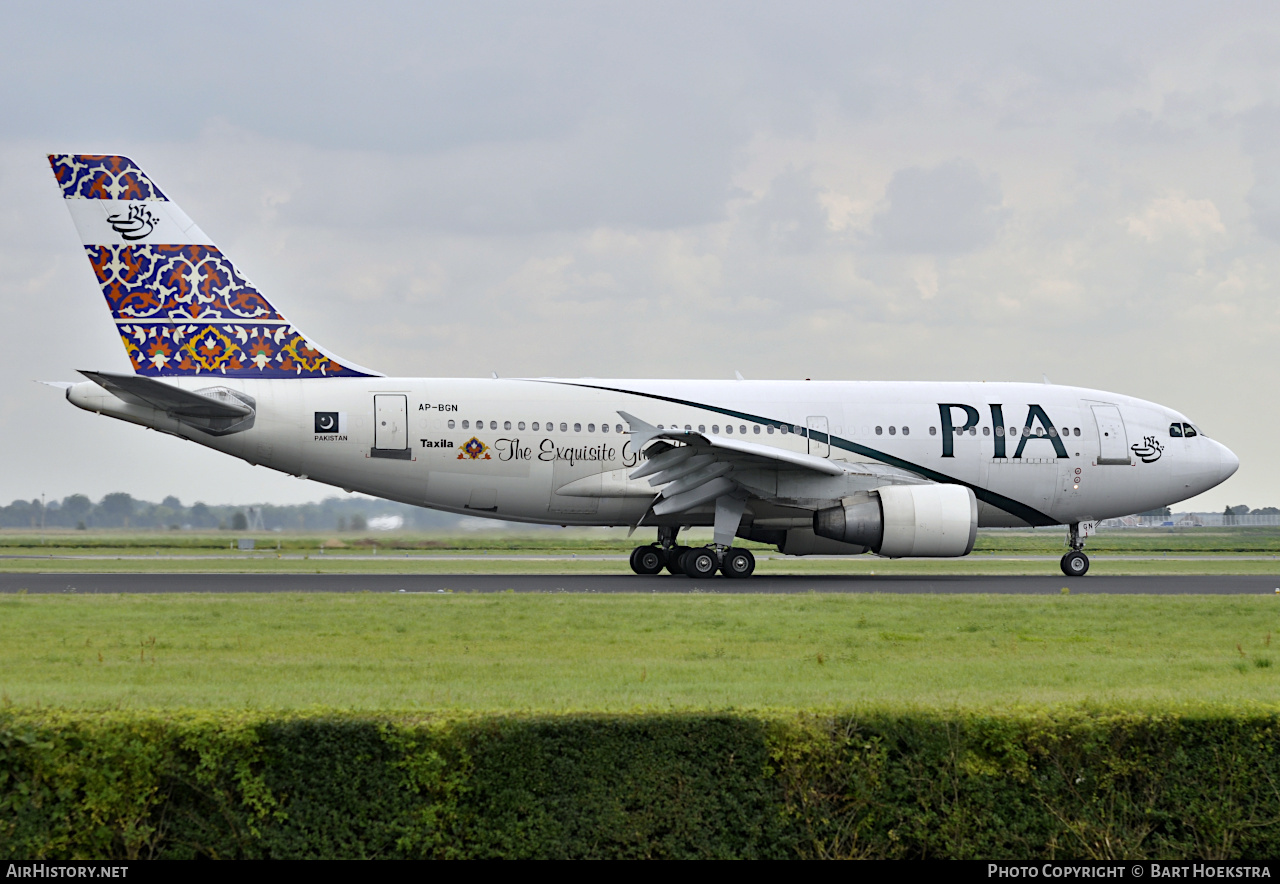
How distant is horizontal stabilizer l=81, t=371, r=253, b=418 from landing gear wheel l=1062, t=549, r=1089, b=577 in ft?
59.0

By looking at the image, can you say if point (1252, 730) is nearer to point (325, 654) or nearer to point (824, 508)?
point (325, 654)

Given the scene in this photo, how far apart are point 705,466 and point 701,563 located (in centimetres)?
212

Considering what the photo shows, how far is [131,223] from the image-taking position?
78.7ft

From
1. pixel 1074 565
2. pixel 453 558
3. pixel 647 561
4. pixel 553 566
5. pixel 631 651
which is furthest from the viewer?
pixel 453 558

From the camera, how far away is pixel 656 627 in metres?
13.7

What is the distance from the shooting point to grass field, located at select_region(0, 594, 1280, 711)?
26.6 ft

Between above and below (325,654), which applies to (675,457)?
above

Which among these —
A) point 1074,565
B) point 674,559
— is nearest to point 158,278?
point 674,559

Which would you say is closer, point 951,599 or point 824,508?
point 951,599

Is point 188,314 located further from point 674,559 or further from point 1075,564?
point 1075,564

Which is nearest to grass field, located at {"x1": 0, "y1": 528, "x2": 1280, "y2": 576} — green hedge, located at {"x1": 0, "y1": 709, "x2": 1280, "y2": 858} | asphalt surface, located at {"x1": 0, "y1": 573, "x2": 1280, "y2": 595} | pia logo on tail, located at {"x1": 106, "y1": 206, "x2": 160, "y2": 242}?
asphalt surface, located at {"x1": 0, "y1": 573, "x2": 1280, "y2": 595}

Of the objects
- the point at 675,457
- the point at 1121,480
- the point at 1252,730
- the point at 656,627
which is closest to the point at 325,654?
the point at 656,627

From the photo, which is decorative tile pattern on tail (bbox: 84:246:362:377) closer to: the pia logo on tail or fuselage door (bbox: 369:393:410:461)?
the pia logo on tail

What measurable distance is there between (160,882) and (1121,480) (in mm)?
25191
